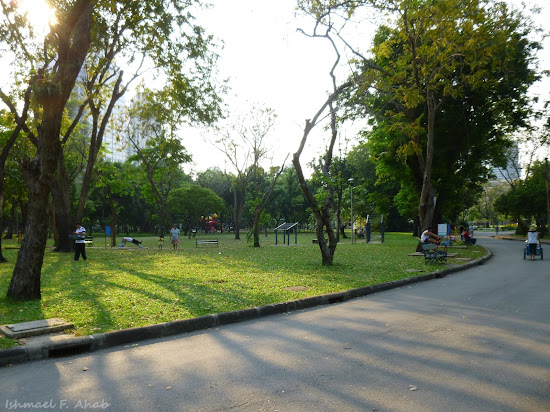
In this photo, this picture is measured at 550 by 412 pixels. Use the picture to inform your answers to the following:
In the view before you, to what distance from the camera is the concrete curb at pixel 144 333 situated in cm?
535

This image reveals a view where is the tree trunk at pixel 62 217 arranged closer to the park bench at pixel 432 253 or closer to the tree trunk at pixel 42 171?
the tree trunk at pixel 42 171

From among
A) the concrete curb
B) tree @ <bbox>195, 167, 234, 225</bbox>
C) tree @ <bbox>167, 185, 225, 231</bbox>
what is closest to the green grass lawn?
the concrete curb

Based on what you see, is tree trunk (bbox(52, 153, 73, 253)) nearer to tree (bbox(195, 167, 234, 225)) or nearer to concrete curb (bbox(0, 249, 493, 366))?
concrete curb (bbox(0, 249, 493, 366))

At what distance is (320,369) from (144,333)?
2.95 m

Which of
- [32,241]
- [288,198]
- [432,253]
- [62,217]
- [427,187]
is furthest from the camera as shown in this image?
[288,198]

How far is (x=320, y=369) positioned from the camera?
15.5ft

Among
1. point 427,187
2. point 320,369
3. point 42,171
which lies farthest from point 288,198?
point 320,369

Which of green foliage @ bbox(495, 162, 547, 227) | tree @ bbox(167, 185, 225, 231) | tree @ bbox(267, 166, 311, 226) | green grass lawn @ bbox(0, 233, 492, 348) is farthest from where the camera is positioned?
tree @ bbox(267, 166, 311, 226)

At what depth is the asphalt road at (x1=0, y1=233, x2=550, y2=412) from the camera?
3.89m

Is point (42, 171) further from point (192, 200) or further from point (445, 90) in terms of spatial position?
point (192, 200)

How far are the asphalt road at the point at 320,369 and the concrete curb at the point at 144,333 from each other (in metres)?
0.19

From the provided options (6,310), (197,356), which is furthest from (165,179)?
(197,356)

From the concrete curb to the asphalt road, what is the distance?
0.19 m

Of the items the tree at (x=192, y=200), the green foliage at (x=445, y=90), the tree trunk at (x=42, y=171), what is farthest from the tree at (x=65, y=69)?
the tree at (x=192, y=200)
